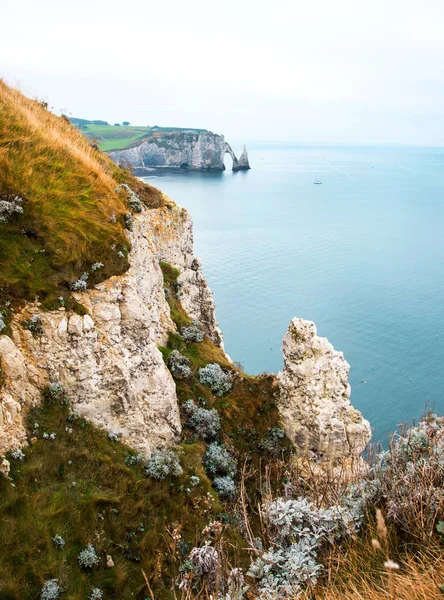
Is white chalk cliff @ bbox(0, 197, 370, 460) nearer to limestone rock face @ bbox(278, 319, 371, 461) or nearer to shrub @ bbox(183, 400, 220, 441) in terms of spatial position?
limestone rock face @ bbox(278, 319, 371, 461)

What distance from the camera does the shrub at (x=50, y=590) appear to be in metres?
12.6

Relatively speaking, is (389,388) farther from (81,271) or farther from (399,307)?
(81,271)

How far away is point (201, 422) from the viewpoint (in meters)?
23.0

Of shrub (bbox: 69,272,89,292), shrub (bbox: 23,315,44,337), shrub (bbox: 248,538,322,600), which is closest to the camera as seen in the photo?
shrub (bbox: 248,538,322,600)

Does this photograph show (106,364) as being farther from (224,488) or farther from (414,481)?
(414,481)

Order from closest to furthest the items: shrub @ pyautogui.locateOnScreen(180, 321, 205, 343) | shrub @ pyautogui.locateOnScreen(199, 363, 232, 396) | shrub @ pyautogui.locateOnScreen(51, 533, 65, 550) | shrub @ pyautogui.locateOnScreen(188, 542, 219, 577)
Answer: shrub @ pyautogui.locateOnScreen(188, 542, 219, 577)
shrub @ pyautogui.locateOnScreen(51, 533, 65, 550)
shrub @ pyautogui.locateOnScreen(199, 363, 232, 396)
shrub @ pyautogui.locateOnScreen(180, 321, 205, 343)

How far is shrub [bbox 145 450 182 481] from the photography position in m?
18.1

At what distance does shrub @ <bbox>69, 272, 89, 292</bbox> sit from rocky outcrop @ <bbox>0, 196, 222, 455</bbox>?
27 cm

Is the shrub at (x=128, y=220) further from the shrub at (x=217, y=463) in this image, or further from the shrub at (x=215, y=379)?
the shrub at (x=217, y=463)

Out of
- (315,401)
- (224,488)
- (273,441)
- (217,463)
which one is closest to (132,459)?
(224,488)

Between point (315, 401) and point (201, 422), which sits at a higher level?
point (201, 422)

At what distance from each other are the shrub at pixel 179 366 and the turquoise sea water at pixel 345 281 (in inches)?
780

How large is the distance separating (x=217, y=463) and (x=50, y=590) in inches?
410

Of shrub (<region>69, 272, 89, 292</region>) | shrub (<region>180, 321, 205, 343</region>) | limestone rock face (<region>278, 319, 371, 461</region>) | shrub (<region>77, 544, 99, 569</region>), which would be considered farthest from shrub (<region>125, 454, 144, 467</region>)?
limestone rock face (<region>278, 319, 371, 461</region>)
